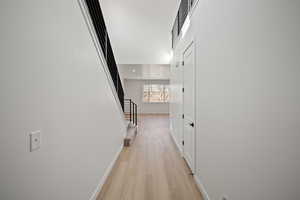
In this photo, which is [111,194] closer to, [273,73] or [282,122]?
[282,122]

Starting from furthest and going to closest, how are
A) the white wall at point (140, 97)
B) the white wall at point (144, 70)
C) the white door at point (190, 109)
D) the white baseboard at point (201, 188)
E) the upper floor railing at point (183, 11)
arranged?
1. the white wall at point (140, 97)
2. the white wall at point (144, 70)
3. the upper floor railing at point (183, 11)
4. the white door at point (190, 109)
5. the white baseboard at point (201, 188)

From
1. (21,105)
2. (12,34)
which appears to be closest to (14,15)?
(12,34)

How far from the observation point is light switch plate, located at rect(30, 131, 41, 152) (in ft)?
2.63

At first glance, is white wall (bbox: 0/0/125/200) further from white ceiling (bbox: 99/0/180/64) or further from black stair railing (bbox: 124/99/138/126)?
black stair railing (bbox: 124/99/138/126)

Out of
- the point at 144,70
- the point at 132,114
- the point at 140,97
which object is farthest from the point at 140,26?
the point at 140,97

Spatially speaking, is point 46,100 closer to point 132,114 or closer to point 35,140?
point 35,140

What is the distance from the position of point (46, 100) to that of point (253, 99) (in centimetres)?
136

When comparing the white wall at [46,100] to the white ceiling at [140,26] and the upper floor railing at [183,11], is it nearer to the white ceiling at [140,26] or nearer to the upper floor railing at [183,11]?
the upper floor railing at [183,11]

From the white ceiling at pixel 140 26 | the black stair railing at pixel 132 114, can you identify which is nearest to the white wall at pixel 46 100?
the white ceiling at pixel 140 26

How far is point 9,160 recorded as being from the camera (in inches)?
26.6

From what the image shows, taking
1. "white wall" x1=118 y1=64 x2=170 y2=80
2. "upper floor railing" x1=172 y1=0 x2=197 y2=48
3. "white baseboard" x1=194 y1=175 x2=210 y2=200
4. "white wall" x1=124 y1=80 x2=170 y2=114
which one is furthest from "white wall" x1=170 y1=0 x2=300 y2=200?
"white wall" x1=124 y1=80 x2=170 y2=114

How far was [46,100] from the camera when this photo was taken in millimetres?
926

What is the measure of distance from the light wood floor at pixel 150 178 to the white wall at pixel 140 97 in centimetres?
650

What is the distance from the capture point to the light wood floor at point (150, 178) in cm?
181
